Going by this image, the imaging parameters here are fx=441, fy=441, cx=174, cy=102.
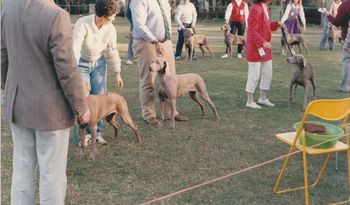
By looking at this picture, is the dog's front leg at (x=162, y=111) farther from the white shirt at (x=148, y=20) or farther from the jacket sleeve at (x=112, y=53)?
the jacket sleeve at (x=112, y=53)

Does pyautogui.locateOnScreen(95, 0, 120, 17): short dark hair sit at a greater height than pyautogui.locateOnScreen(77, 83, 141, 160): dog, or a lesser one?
greater

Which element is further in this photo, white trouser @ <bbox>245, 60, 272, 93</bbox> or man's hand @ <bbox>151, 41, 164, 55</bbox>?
white trouser @ <bbox>245, 60, 272, 93</bbox>

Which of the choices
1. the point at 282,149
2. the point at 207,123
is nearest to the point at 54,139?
the point at 282,149

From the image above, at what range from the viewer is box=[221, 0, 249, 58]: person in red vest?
13.8 meters

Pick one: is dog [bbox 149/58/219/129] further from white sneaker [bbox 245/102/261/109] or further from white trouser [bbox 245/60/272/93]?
white sneaker [bbox 245/102/261/109]

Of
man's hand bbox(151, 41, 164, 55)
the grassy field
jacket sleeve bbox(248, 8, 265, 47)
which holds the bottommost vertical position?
the grassy field

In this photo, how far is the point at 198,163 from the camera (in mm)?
4918

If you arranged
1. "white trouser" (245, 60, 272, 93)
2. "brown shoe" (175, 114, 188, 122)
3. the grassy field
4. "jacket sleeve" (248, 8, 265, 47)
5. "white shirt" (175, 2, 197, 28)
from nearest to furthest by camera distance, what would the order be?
the grassy field → "brown shoe" (175, 114, 188, 122) → "jacket sleeve" (248, 8, 265, 47) → "white trouser" (245, 60, 272, 93) → "white shirt" (175, 2, 197, 28)

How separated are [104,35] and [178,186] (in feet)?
6.33

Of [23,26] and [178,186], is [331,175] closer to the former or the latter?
[178,186]

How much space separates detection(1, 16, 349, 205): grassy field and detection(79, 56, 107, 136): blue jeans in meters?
0.74

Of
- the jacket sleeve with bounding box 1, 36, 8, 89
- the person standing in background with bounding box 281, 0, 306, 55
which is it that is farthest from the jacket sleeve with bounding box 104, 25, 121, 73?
the person standing in background with bounding box 281, 0, 306, 55

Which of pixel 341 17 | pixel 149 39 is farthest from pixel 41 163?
pixel 341 17

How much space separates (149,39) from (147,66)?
1.44ft
